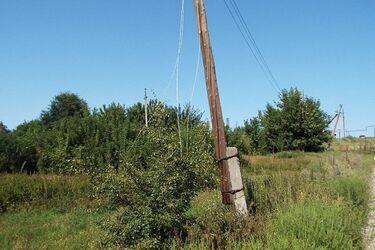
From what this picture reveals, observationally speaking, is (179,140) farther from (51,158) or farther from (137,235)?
(51,158)

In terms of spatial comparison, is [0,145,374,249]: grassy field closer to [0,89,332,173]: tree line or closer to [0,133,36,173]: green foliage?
[0,89,332,173]: tree line

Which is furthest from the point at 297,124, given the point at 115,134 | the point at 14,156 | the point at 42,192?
the point at 42,192

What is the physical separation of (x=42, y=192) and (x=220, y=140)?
8.94 m

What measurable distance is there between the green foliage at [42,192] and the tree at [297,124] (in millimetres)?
31421

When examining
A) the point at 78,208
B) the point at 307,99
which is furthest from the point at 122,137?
the point at 307,99

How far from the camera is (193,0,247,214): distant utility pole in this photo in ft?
31.6

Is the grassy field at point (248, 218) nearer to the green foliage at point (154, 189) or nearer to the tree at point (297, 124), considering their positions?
the green foliage at point (154, 189)

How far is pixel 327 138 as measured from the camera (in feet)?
152

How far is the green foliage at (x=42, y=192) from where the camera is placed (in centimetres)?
1519

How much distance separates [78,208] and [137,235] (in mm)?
7542

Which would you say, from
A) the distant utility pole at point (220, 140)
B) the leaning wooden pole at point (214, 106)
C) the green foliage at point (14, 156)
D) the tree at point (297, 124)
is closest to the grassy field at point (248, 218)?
the distant utility pole at point (220, 140)

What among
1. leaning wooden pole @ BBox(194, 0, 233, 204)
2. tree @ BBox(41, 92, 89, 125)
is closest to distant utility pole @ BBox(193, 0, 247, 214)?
leaning wooden pole @ BBox(194, 0, 233, 204)

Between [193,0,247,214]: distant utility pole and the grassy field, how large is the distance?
35 centimetres

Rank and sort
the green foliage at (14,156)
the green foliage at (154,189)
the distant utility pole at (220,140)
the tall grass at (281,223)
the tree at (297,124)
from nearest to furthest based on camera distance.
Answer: the tall grass at (281,223), the green foliage at (154,189), the distant utility pole at (220,140), the green foliage at (14,156), the tree at (297,124)
